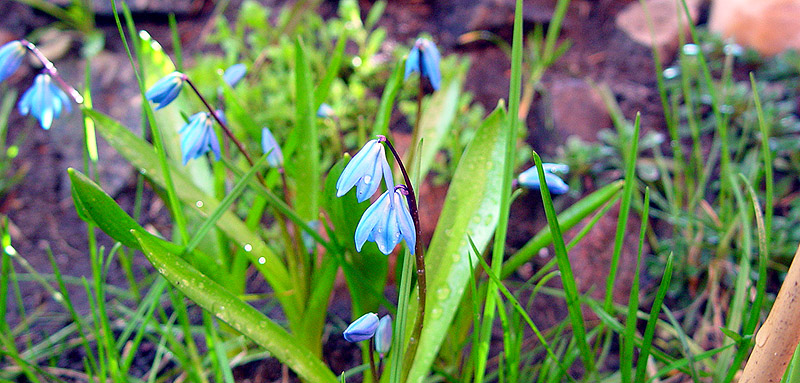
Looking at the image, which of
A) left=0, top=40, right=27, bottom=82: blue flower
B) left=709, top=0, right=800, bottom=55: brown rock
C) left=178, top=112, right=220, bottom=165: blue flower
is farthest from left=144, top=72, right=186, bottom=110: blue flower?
left=709, top=0, right=800, bottom=55: brown rock

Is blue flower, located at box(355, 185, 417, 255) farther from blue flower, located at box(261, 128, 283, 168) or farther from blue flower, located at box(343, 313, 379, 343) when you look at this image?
blue flower, located at box(261, 128, 283, 168)

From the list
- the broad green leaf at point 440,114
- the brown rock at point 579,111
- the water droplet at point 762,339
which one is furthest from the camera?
the brown rock at point 579,111

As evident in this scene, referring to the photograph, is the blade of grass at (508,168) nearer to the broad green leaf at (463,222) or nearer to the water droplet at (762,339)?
the broad green leaf at (463,222)

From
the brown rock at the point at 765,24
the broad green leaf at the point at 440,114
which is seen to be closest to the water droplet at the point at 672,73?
the brown rock at the point at 765,24

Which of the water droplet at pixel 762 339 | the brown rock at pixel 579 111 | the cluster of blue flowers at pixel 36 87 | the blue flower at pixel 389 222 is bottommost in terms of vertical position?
the brown rock at pixel 579 111

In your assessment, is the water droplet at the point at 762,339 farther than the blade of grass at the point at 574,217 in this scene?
No

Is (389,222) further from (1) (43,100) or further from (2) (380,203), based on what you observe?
(1) (43,100)

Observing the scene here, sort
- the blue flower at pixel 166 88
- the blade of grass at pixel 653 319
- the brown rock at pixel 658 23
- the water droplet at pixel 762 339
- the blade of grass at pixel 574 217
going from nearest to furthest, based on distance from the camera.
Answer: the water droplet at pixel 762 339 → the blade of grass at pixel 653 319 → the blue flower at pixel 166 88 → the blade of grass at pixel 574 217 → the brown rock at pixel 658 23

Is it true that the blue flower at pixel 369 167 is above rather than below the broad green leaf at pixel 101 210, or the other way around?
above
